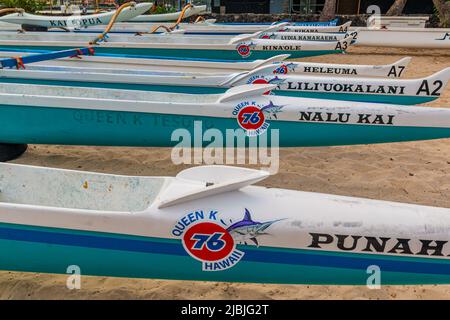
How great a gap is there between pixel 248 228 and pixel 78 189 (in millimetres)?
1109

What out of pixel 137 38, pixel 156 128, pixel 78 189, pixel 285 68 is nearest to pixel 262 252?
pixel 78 189

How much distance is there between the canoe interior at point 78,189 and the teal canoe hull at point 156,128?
1258 millimetres

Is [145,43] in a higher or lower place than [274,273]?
higher

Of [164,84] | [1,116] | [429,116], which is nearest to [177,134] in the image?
[164,84]

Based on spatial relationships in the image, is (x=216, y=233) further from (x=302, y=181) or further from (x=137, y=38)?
(x=137, y=38)

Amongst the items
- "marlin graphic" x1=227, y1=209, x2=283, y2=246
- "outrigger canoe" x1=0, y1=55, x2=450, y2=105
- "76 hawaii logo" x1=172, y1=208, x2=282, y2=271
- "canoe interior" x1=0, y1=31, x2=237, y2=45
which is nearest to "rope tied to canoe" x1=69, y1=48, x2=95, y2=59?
"outrigger canoe" x1=0, y1=55, x2=450, y2=105

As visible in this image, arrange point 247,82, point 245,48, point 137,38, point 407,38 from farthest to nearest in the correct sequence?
1. point 407,38
2. point 137,38
3. point 245,48
4. point 247,82

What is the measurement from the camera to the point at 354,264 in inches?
75.4

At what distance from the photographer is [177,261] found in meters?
1.99

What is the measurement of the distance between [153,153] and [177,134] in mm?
1040

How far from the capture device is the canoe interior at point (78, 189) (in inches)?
90.5

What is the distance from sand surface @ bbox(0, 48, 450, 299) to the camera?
240cm
